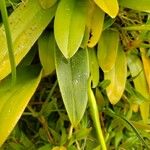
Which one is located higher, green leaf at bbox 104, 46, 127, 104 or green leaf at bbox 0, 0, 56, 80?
green leaf at bbox 0, 0, 56, 80

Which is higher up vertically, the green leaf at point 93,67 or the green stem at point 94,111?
the green leaf at point 93,67

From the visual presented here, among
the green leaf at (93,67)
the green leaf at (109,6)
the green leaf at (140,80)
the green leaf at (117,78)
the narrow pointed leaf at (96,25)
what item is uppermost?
the green leaf at (109,6)

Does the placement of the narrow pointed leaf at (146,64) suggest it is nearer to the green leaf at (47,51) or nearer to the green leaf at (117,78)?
the green leaf at (117,78)

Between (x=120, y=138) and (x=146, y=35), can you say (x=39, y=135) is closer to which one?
(x=120, y=138)

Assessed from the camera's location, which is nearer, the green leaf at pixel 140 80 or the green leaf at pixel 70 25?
the green leaf at pixel 70 25

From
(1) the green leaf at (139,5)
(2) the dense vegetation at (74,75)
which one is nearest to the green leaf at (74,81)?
(2) the dense vegetation at (74,75)

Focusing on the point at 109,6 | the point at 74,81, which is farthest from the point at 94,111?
the point at 109,6

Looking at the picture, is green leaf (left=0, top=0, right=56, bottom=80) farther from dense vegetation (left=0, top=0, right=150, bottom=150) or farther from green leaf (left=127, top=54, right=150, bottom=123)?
green leaf (left=127, top=54, right=150, bottom=123)

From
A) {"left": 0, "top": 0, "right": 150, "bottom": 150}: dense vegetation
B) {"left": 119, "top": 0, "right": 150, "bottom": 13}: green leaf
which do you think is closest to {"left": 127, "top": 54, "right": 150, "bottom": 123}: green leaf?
{"left": 0, "top": 0, "right": 150, "bottom": 150}: dense vegetation
